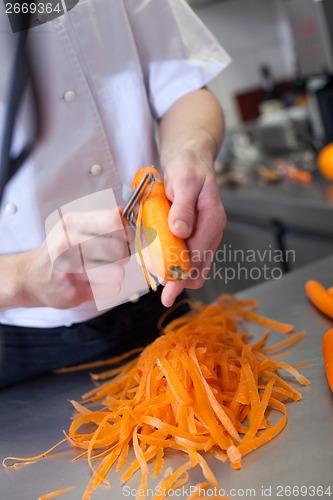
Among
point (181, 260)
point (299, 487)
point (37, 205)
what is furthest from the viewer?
point (37, 205)

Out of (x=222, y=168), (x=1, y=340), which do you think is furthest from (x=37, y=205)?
(x=222, y=168)

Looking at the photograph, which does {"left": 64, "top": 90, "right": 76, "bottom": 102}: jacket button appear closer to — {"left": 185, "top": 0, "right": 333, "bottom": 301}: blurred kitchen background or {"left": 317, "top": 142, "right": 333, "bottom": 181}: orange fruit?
{"left": 185, "top": 0, "right": 333, "bottom": 301}: blurred kitchen background

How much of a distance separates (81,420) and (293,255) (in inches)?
54.0

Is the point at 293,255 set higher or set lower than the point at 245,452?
lower

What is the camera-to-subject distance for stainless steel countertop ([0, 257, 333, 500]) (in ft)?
2.21

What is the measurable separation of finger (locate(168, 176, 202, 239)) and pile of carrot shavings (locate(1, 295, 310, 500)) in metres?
0.18

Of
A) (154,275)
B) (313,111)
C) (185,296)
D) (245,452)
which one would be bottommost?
(313,111)

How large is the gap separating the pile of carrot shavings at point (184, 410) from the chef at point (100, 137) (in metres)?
0.11

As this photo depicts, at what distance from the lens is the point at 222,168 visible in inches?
109

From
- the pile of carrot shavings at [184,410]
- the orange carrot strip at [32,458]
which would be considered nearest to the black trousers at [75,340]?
the pile of carrot shavings at [184,410]

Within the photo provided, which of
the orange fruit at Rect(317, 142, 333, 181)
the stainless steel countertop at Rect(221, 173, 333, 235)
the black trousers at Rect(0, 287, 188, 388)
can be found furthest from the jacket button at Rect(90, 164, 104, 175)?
the orange fruit at Rect(317, 142, 333, 181)

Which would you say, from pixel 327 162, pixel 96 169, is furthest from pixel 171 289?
pixel 327 162

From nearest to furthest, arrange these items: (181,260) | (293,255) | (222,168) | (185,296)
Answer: (181,260)
(185,296)
(293,255)
(222,168)

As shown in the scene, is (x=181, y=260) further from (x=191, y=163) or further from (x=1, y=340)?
(x=1, y=340)
